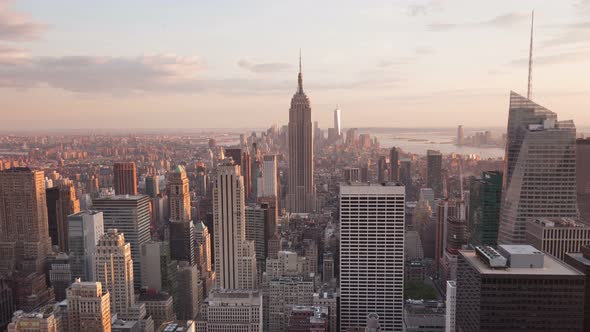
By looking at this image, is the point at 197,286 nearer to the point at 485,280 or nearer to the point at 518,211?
the point at 518,211

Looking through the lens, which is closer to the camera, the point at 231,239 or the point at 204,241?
the point at 231,239

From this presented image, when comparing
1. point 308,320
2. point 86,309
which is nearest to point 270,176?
point 308,320

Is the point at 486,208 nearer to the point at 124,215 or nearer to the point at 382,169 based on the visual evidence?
the point at 382,169

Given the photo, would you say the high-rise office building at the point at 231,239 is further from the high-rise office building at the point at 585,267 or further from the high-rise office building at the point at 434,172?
the high-rise office building at the point at 585,267

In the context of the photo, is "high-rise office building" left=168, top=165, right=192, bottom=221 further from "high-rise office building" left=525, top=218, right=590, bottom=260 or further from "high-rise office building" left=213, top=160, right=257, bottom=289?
"high-rise office building" left=525, top=218, right=590, bottom=260

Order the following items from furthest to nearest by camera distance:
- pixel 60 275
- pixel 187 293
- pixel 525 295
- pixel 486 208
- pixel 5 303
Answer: pixel 187 293 → pixel 486 208 → pixel 60 275 → pixel 5 303 → pixel 525 295

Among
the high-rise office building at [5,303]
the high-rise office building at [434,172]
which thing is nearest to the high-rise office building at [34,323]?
the high-rise office building at [5,303]
